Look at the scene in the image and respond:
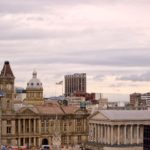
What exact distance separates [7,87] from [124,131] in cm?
3145

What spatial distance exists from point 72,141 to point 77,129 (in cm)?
371

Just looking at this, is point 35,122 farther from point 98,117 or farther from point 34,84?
point 34,84

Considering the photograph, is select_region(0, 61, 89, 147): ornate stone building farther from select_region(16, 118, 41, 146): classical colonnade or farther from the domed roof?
the domed roof

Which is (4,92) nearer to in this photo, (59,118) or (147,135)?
(59,118)

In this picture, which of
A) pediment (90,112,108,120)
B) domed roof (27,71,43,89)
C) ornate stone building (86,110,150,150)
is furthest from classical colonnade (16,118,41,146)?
domed roof (27,71,43,89)

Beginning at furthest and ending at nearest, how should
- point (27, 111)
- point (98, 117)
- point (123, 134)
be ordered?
point (27, 111)
point (98, 117)
point (123, 134)

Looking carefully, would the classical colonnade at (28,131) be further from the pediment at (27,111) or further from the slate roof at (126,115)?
the slate roof at (126,115)

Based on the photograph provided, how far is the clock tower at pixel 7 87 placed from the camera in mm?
161750

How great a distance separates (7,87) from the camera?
16350cm

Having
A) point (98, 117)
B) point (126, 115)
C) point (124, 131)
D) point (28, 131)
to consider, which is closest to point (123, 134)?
point (124, 131)

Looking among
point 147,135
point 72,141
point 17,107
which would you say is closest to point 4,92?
point 17,107

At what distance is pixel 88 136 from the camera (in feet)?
562

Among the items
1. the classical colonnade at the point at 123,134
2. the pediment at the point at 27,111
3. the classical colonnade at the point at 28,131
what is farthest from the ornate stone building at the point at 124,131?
the pediment at the point at 27,111

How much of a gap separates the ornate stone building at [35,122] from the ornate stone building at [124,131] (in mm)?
10921
